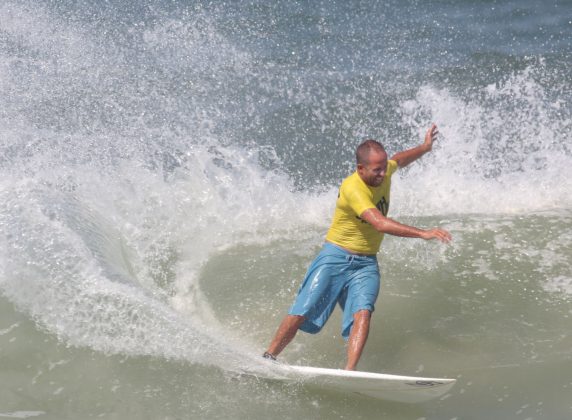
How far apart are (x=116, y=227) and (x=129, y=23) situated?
5.09 metres

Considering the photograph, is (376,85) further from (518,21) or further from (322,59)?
(518,21)

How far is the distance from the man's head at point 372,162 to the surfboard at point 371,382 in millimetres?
1284

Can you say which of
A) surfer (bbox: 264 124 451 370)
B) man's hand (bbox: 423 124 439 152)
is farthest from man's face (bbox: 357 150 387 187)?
man's hand (bbox: 423 124 439 152)

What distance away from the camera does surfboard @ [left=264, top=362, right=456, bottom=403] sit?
5.45m

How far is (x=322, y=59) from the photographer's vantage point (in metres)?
11.6

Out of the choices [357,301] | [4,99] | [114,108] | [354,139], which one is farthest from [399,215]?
[4,99]

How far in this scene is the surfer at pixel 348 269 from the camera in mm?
5680

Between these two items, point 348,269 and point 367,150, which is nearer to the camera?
point 367,150

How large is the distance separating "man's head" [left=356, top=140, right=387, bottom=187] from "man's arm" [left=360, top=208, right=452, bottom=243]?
0.24 m

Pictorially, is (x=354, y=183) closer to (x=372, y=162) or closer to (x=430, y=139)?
(x=372, y=162)

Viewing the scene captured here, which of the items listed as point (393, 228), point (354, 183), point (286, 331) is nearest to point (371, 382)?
point (286, 331)

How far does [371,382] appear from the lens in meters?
5.53

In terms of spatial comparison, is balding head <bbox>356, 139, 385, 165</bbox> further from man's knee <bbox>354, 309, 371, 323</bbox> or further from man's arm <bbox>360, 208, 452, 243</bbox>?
man's knee <bbox>354, 309, 371, 323</bbox>

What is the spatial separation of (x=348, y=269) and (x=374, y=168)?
30.0 inches
